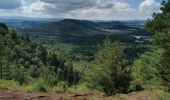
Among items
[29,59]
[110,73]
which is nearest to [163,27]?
[110,73]

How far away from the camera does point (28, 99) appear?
798 inches

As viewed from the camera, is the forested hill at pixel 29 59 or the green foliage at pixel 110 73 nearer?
the green foliage at pixel 110 73

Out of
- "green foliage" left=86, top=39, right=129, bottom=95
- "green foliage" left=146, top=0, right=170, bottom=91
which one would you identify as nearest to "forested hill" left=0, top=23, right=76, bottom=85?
"green foliage" left=86, top=39, right=129, bottom=95

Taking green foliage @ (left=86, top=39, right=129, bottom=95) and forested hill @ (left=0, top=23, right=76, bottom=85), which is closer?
green foliage @ (left=86, top=39, right=129, bottom=95)

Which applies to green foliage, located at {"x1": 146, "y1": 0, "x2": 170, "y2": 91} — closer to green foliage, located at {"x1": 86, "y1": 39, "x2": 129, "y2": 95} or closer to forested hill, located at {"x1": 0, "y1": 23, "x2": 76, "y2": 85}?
green foliage, located at {"x1": 86, "y1": 39, "x2": 129, "y2": 95}

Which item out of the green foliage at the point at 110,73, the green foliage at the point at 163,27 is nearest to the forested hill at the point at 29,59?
the green foliage at the point at 110,73

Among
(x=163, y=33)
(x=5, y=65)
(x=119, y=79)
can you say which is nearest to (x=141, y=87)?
(x=119, y=79)

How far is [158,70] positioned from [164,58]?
6.00 m

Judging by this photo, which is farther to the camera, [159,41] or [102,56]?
[102,56]

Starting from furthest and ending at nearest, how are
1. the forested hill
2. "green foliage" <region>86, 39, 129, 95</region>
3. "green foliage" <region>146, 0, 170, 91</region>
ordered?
the forested hill
"green foliage" <region>86, 39, 129, 95</region>
"green foliage" <region>146, 0, 170, 91</region>

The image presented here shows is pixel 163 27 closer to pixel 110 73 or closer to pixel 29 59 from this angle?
pixel 110 73

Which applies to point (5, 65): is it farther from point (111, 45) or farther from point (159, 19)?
point (159, 19)

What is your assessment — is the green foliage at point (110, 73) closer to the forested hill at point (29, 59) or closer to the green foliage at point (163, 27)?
the green foliage at point (163, 27)

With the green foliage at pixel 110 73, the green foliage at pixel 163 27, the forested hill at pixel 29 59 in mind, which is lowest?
the forested hill at pixel 29 59
